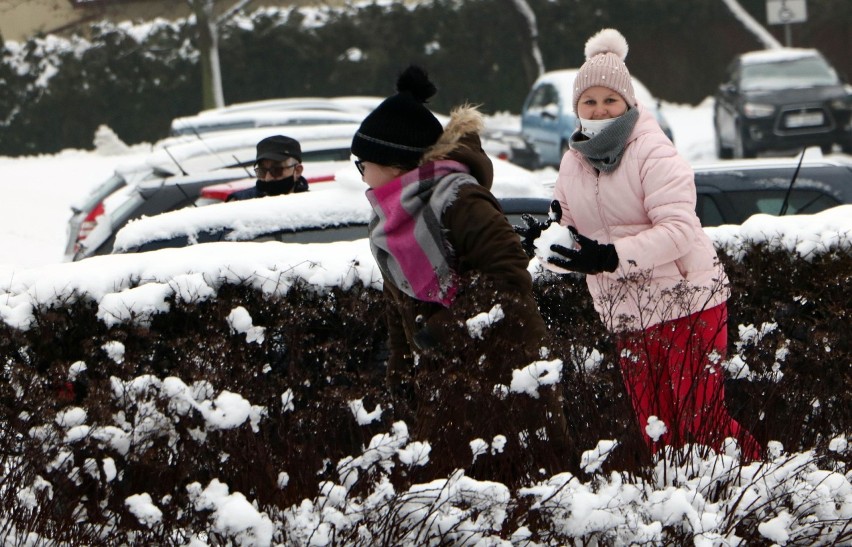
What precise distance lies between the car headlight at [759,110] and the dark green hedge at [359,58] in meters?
9.66

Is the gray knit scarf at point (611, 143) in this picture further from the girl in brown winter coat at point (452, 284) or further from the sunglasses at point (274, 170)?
the sunglasses at point (274, 170)

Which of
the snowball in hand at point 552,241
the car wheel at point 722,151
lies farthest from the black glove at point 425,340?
the car wheel at point 722,151

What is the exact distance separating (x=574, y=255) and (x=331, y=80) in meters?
24.7

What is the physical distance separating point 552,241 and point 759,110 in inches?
A: 645

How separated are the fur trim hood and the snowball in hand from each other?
223 mm

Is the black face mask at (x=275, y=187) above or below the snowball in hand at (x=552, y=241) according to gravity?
below

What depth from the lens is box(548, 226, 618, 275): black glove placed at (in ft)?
13.2

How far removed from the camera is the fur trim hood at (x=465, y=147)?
395 cm

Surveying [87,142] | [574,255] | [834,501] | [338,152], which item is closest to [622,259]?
[574,255]

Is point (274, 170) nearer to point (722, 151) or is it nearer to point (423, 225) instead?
point (423, 225)

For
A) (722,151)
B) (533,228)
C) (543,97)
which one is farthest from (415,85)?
(722,151)

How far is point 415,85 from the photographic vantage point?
4.04 m

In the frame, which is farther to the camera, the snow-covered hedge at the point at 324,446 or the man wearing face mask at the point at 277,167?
the man wearing face mask at the point at 277,167

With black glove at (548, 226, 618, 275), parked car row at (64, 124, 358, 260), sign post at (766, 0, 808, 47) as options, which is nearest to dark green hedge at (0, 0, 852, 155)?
sign post at (766, 0, 808, 47)
